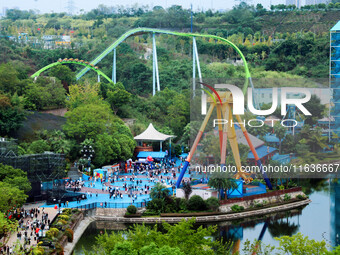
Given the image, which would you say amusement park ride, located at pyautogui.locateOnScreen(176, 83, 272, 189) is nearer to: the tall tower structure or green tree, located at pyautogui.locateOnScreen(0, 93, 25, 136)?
the tall tower structure

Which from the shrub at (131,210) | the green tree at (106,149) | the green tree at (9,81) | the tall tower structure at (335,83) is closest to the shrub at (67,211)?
the shrub at (131,210)

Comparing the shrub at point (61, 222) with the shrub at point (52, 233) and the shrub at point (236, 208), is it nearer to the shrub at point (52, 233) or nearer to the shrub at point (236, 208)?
the shrub at point (52, 233)

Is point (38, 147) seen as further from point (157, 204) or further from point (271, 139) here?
point (271, 139)

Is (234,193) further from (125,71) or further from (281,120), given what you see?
(125,71)

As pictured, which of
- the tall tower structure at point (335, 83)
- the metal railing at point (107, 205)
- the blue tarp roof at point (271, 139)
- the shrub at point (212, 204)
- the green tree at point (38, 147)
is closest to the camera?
the metal railing at point (107, 205)

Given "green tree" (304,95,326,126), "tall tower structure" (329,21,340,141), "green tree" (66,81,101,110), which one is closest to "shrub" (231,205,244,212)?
"green tree" (304,95,326,126)
